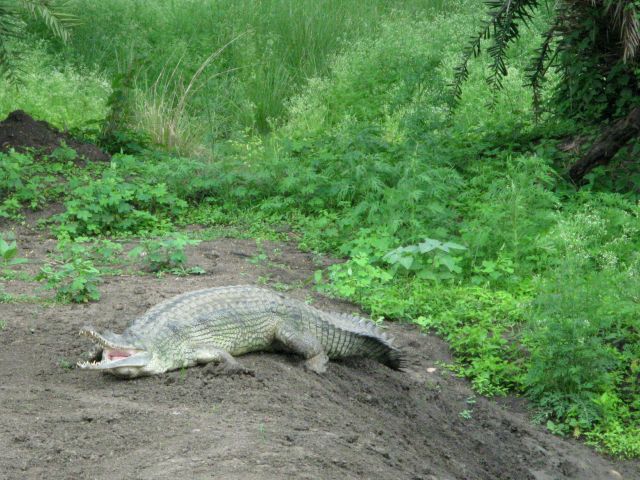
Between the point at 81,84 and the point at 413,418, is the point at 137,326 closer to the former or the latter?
the point at 413,418

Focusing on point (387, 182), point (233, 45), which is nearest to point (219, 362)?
point (387, 182)

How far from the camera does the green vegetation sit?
20.1ft

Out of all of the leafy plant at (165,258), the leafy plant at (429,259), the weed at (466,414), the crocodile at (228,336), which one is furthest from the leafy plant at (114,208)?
the weed at (466,414)

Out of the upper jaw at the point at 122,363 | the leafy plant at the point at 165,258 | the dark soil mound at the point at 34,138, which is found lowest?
the dark soil mound at the point at 34,138

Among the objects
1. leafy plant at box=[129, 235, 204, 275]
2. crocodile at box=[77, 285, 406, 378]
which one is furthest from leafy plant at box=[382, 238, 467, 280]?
leafy plant at box=[129, 235, 204, 275]

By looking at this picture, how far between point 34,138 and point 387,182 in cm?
412

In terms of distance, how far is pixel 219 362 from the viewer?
17.2ft

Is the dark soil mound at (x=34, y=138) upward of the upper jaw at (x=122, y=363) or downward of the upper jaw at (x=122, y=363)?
downward

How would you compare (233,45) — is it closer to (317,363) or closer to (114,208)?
Result: (114,208)

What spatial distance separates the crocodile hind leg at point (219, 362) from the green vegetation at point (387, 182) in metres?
1.23

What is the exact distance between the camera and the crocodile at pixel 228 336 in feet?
16.2

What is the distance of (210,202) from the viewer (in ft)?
31.5

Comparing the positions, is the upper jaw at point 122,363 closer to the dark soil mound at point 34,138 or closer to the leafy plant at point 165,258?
the leafy plant at point 165,258

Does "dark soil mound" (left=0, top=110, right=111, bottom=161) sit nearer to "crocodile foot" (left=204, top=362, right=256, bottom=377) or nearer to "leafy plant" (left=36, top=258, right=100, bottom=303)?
"leafy plant" (left=36, top=258, right=100, bottom=303)
